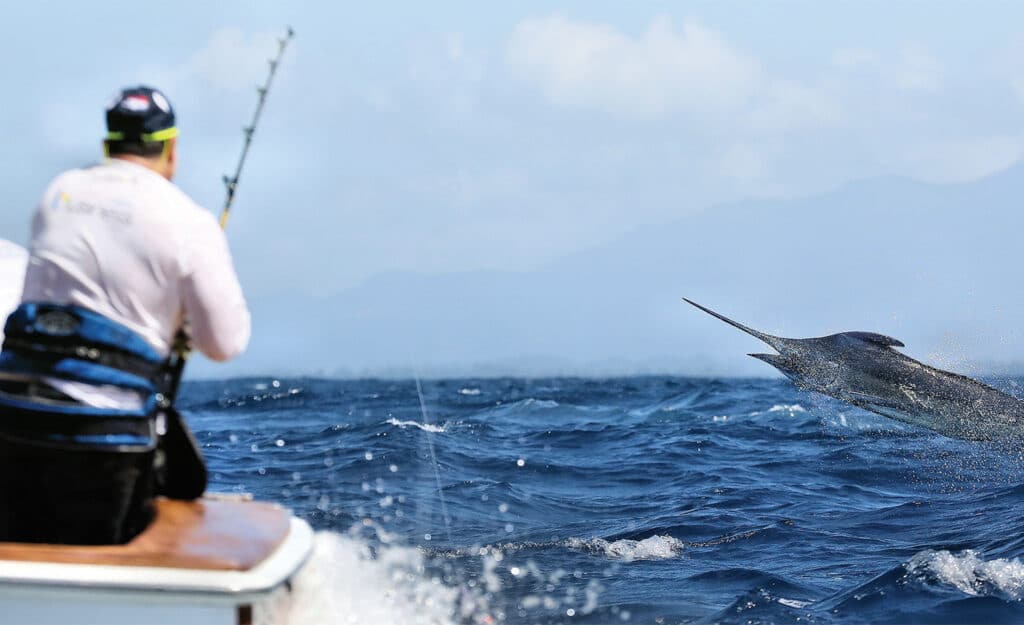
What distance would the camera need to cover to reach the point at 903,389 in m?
14.4

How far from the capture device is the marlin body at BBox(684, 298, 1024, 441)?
46.3ft

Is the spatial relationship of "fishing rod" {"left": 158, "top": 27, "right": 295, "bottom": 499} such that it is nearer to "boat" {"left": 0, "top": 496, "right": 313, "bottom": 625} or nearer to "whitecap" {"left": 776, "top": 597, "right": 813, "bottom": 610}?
"boat" {"left": 0, "top": 496, "right": 313, "bottom": 625}

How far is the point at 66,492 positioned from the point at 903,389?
41.8ft

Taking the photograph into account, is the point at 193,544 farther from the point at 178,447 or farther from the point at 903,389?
the point at 903,389

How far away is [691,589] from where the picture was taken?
27.6ft

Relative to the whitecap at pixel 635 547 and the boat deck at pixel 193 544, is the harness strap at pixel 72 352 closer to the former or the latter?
the boat deck at pixel 193 544

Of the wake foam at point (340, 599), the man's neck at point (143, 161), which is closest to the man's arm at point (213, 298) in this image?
the man's neck at point (143, 161)

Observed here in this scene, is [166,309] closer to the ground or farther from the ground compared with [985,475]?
farther from the ground

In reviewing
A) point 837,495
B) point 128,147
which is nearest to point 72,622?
point 128,147

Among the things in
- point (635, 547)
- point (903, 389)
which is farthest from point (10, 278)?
point (903, 389)

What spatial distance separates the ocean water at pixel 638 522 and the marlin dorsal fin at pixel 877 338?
1.93 m

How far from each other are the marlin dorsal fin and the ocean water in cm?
193

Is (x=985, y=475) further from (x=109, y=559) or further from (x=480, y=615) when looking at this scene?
(x=109, y=559)

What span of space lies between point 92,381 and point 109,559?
684mm
